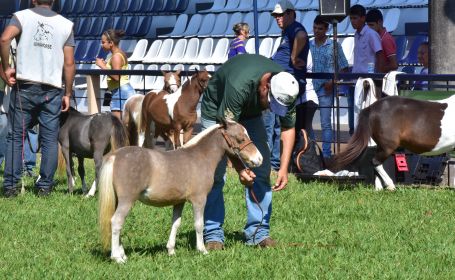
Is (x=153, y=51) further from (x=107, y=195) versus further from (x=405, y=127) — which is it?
(x=107, y=195)

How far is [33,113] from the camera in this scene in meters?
12.2

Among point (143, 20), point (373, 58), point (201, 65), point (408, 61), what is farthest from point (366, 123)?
point (143, 20)

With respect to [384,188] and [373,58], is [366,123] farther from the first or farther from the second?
[373,58]

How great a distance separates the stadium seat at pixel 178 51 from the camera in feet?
87.7

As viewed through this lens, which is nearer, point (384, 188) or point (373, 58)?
point (384, 188)

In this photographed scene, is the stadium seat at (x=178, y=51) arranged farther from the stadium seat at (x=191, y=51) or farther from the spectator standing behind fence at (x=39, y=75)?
the spectator standing behind fence at (x=39, y=75)

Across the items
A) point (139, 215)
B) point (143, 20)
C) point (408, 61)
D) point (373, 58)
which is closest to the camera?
point (139, 215)

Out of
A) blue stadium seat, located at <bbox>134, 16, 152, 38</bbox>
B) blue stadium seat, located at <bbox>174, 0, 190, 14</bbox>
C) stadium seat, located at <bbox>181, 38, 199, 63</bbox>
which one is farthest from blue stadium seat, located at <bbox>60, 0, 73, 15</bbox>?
stadium seat, located at <bbox>181, 38, 199, 63</bbox>

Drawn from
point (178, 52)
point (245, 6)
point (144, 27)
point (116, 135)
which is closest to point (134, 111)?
point (116, 135)

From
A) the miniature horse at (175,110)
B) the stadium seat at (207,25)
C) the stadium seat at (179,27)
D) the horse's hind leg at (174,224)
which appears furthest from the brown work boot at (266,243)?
the stadium seat at (179,27)

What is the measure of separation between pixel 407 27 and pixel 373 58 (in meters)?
8.15

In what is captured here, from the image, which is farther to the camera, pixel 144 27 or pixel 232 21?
pixel 144 27

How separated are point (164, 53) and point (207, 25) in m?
1.61

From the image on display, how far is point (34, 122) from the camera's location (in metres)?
12.4
